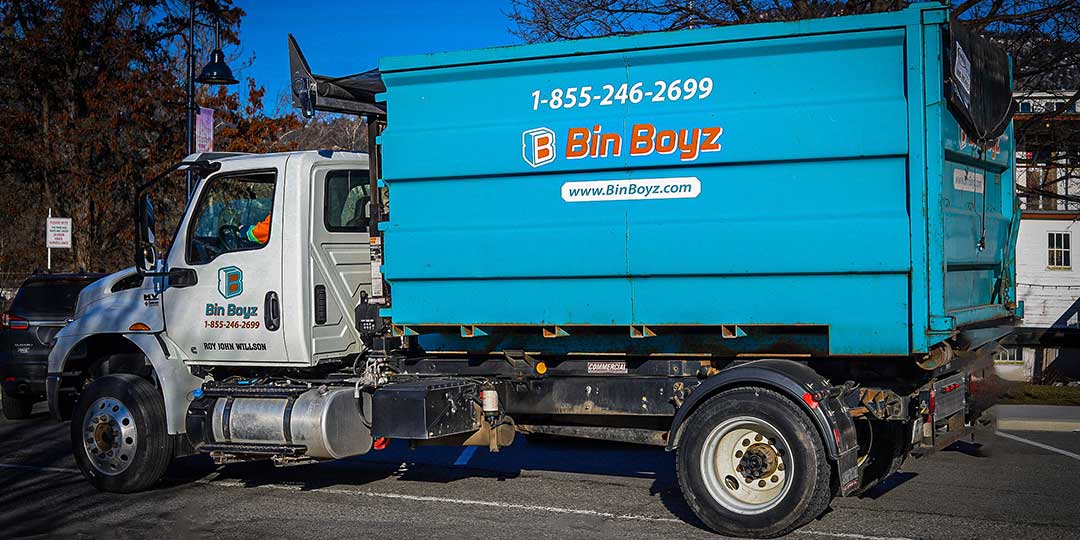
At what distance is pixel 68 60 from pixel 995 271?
1005 inches

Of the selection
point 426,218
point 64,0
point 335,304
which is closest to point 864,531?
point 426,218

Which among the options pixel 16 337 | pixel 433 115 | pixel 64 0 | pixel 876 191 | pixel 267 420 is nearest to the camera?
pixel 876 191

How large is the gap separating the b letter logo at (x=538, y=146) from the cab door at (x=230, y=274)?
2196mm

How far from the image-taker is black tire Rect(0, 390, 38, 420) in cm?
1389

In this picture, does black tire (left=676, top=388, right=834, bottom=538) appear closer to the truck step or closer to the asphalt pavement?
the asphalt pavement

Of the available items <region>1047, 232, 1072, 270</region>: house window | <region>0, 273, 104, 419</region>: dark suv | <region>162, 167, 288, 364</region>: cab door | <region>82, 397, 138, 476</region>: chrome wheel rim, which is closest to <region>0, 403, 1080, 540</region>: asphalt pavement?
<region>82, 397, 138, 476</region>: chrome wheel rim

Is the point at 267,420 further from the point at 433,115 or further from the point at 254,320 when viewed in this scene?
the point at 433,115

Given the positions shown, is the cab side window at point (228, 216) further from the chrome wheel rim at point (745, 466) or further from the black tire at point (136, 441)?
the chrome wheel rim at point (745, 466)

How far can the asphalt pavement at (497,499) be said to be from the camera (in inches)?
280

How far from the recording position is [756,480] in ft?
22.0

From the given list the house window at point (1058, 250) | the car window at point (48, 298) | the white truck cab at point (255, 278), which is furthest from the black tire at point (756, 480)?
the house window at point (1058, 250)

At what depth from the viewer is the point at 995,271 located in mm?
7906

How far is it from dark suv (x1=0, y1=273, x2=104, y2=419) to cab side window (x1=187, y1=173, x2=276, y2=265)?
18.3 ft

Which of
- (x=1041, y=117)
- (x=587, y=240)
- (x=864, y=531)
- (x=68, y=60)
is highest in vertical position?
(x=68, y=60)
